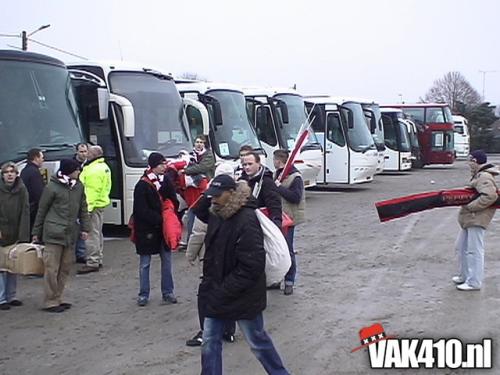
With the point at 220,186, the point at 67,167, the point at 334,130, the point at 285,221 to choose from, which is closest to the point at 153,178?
the point at 67,167

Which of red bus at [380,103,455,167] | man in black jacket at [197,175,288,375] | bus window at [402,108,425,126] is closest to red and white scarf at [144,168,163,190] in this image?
man in black jacket at [197,175,288,375]

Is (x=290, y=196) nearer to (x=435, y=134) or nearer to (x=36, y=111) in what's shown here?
(x=36, y=111)

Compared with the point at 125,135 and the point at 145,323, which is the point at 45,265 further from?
the point at 125,135

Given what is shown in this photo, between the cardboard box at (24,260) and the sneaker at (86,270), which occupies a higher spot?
the cardboard box at (24,260)

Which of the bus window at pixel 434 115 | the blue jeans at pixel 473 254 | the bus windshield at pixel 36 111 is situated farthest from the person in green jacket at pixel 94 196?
the bus window at pixel 434 115

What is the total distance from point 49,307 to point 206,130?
7.13m

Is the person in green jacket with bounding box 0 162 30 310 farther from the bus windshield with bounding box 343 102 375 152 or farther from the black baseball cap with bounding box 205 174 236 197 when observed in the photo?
the bus windshield with bounding box 343 102 375 152

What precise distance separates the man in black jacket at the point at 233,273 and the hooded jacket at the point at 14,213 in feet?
13.4

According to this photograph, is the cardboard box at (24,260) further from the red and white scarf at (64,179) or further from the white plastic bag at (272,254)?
the white plastic bag at (272,254)

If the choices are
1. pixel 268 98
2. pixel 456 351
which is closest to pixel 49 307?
pixel 456 351

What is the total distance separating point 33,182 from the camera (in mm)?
9586

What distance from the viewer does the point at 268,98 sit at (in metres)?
19.9

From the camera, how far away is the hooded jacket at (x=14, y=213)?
→ 854 centimetres

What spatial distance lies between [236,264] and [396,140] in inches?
1154
